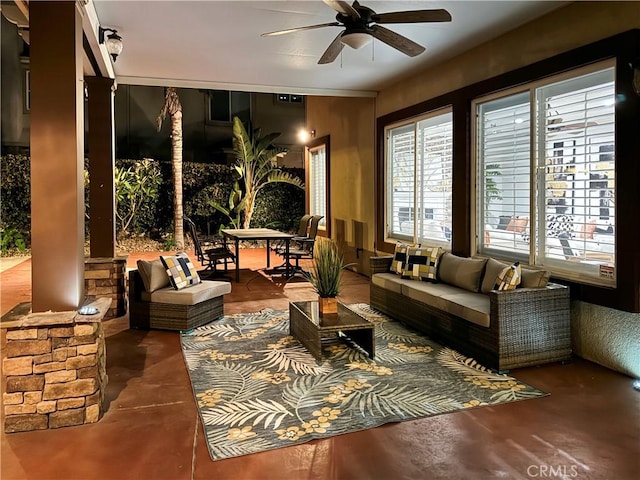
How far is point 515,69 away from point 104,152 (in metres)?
4.79

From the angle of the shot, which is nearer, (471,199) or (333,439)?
(333,439)

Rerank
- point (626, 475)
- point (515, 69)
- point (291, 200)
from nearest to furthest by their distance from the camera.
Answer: point (626, 475) → point (515, 69) → point (291, 200)

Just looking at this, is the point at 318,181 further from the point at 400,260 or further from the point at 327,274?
the point at 327,274

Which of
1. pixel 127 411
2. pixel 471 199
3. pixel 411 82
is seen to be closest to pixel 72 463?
pixel 127 411

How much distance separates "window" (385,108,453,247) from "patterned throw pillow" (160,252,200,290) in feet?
10.6

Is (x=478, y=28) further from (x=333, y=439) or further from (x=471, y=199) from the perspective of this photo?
(x=333, y=439)

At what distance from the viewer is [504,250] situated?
17.0ft

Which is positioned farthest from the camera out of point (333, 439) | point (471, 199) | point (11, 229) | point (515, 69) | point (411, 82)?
point (11, 229)

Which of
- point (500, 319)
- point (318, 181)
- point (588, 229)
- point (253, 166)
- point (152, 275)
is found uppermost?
point (253, 166)

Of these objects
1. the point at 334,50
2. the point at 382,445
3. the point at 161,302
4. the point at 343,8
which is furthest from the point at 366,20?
the point at 161,302

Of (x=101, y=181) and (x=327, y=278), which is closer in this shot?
(x=327, y=278)

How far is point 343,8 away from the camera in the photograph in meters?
3.50

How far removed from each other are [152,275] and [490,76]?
424cm

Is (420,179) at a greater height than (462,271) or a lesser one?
greater
